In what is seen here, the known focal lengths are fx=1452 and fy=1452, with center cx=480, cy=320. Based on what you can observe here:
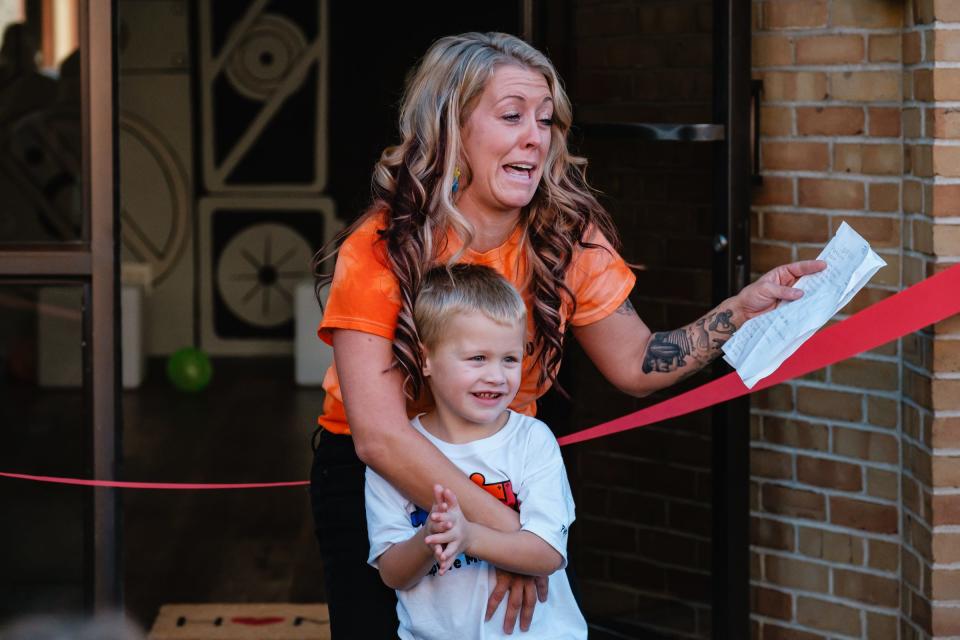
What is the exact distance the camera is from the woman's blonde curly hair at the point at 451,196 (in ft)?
8.13

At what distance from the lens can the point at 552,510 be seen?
236 cm

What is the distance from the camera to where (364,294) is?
2459 mm

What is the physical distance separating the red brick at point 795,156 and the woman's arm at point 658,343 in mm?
811

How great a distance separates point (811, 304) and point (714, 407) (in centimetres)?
94

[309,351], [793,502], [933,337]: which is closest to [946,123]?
[933,337]

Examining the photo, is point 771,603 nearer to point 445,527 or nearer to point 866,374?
point 866,374

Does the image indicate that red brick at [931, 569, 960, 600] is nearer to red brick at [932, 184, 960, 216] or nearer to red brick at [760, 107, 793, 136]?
red brick at [932, 184, 960, 216]

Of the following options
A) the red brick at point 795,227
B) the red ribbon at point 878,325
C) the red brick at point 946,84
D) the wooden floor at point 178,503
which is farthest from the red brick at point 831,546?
the wooden floor at point 178,503

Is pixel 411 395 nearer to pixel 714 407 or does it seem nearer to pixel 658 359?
pixel 658 359

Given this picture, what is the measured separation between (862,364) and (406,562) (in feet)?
4.81

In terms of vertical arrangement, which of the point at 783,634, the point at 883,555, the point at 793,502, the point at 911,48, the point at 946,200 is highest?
the point at 911,48

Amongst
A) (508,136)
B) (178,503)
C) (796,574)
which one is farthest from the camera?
(178,503)

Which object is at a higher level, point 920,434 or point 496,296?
point 496,296

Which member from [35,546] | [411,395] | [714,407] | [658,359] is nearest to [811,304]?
[658,359]
